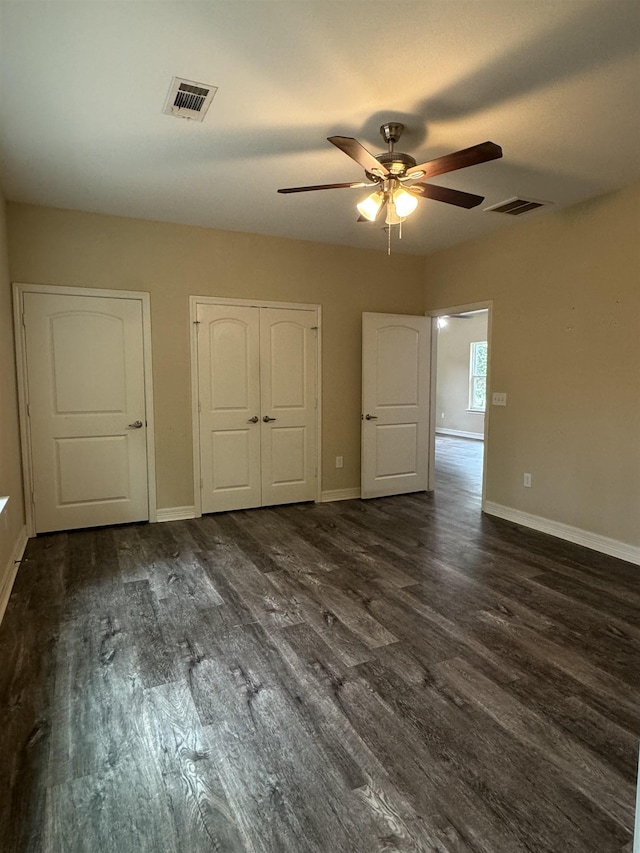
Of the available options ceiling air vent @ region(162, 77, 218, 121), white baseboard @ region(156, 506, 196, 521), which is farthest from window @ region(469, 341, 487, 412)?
ceiling air vent @ region(162, 77, 218, 121)

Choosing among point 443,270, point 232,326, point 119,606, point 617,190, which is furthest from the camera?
point 443,270

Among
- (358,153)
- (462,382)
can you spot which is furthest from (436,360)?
(462,382)

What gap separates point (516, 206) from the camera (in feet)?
12.5

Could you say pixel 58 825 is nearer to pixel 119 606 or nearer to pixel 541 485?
pixel 119 606

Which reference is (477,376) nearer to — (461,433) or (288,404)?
(461,433)

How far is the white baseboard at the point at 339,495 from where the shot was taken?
518cm

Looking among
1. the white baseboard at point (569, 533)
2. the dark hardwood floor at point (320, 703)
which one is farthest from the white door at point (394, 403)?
the dark hardwood floor at point (320, 703)

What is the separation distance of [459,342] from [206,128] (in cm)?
859

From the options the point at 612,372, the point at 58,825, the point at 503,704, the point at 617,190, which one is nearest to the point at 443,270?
the point at 617,190

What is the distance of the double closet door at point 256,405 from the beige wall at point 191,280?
16 centimetres

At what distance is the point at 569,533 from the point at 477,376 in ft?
21.2

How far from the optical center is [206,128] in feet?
8.57

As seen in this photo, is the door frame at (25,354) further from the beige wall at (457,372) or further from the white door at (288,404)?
the beige wall at (457,372)

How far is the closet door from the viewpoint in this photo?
452cm
